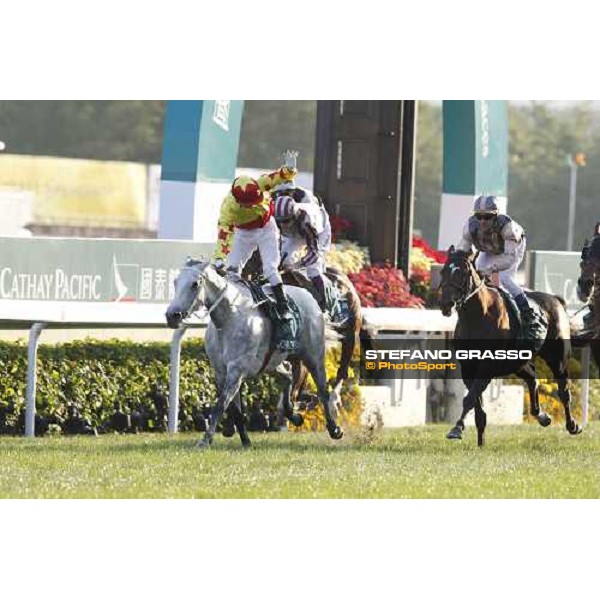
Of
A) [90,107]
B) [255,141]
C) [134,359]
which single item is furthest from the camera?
[90,107]

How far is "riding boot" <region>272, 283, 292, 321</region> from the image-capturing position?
36.3ft

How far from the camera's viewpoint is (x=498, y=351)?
37.7 feet

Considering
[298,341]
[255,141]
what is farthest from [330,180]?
[255,141]

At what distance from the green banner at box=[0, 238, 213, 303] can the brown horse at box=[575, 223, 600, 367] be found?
96.2 inches

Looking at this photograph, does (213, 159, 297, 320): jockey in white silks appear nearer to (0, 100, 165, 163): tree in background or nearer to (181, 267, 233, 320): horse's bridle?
(181, 267, 233, 320): horse's bridle

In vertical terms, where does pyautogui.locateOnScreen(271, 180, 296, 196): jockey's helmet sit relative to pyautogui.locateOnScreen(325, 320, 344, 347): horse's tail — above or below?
above

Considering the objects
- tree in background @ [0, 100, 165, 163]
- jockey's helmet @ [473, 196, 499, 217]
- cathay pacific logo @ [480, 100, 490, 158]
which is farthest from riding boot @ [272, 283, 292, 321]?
tree in background @ [0, 100, 165, 163]

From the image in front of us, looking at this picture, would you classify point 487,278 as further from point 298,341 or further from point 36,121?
point 36,121

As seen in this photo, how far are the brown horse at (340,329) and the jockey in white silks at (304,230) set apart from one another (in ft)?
0.28

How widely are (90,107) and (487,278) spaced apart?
2716 centimetres

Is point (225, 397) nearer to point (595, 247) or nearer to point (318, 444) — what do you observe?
point (318, 444)

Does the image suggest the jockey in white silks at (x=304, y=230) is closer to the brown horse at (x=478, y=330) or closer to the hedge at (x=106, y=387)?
the brown horse at (x=478, y=330)

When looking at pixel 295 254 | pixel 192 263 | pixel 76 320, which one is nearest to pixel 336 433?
pixel 295 254

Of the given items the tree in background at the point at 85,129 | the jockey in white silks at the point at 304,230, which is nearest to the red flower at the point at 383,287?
the jockey in white silks at the point at 304,230
